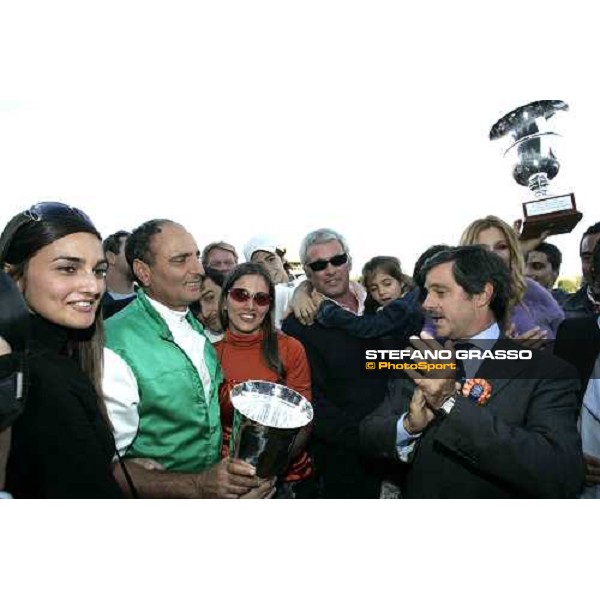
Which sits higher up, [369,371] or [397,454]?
[369,371]

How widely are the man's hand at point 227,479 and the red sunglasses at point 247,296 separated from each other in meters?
1.14

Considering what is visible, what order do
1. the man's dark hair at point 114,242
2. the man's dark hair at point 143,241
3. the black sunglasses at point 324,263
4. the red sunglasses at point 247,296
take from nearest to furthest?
the man's dark hair at point 143,241, the red sunglasses at point 247,296, the black sunglasses at point 324,263, the man's dark hair at point 114,242

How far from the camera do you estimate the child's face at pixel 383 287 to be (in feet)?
14.3

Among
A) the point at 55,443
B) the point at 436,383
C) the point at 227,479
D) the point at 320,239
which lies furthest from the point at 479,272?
the point at 55,443

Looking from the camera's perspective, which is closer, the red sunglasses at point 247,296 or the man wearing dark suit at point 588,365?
the man wearing dark suit at point 588,365

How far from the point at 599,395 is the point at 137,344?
6.52ft

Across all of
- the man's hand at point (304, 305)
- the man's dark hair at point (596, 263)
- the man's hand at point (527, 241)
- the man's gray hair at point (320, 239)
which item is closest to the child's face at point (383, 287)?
the man's gray hair at point (320, 239)

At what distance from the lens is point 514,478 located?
7.72 feet

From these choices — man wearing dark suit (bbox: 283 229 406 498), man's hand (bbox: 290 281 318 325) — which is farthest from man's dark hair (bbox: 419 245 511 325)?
man's hand (bbox: 290 281 318 325)

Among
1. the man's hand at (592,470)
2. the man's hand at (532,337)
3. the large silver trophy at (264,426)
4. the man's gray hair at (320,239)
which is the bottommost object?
the man's hand at (592,470)

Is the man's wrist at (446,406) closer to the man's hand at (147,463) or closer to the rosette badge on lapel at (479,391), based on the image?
the rosette badge on lapel at (479,391)

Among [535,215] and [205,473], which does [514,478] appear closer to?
[205,473]

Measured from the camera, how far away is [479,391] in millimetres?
2531
